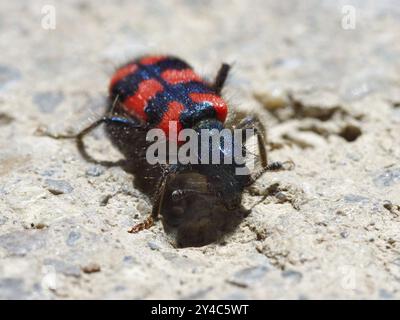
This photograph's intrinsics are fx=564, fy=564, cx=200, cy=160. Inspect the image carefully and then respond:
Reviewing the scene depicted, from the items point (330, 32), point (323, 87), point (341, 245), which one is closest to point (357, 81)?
point (323, 87)

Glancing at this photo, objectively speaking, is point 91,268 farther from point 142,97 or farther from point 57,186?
point 142,97

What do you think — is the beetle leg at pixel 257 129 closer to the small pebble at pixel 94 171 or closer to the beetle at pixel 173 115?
the beetle at pixel 173 115

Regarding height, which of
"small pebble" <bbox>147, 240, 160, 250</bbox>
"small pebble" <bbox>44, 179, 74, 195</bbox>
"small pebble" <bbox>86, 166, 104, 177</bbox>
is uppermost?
"small pebble" <bbox>86, 166, 104, 177</bbox>

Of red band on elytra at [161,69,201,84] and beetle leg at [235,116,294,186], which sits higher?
red band on elytra at [161,69,201,84]

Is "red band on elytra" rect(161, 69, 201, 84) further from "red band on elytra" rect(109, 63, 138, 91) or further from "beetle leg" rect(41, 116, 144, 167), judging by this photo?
"beetle leg" rect(41, 116, 144, 167)

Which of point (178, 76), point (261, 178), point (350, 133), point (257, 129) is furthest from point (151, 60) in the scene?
point (350, 133)

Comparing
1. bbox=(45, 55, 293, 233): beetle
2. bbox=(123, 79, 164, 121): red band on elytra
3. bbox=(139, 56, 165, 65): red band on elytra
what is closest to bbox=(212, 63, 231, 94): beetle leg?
bbox=(45, 55, 293, 233): beetle

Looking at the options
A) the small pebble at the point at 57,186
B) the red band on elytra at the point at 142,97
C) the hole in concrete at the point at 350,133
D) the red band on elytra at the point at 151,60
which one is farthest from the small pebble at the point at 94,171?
the hole in concrete at the point at 350,133
